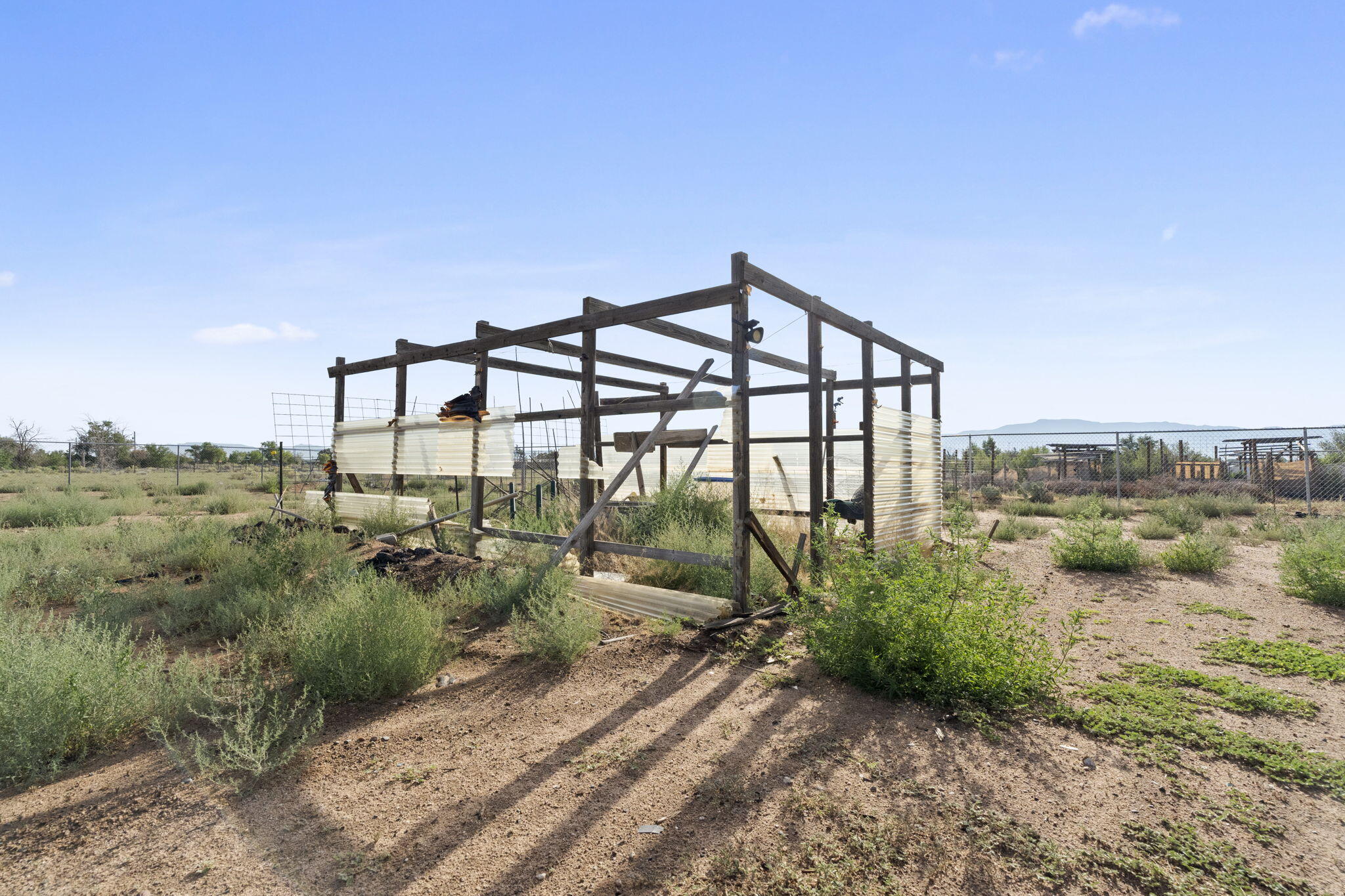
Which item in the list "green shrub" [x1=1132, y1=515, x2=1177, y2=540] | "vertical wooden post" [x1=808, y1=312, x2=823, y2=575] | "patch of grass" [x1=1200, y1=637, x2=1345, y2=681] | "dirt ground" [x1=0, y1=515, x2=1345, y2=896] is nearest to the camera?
"dirt ground" [x1=0, y1=515, x2=1345, y2=896]

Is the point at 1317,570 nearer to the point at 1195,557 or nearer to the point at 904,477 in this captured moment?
the point at 1195,557

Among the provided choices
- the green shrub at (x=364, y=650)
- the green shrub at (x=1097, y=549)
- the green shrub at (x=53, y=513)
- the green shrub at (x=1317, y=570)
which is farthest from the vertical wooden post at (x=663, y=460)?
the green shrub at (x=53, y=513)

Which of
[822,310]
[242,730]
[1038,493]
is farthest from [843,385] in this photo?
[1038,493]

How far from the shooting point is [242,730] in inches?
124

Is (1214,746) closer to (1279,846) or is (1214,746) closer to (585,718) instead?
(1279,846)

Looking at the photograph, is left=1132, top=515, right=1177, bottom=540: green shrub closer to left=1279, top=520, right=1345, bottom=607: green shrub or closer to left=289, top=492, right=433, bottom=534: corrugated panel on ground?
left=1279, top=520, right=1345, bottom=607: green shrub

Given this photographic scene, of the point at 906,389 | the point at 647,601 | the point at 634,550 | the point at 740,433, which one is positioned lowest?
the point at 647,601

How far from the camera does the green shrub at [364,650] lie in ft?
13.0

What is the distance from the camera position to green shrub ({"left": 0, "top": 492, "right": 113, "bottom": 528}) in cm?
1255

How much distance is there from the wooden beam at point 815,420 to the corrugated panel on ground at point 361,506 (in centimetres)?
537

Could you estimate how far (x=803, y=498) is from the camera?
10367 millimetres

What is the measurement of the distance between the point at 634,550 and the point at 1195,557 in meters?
7.05

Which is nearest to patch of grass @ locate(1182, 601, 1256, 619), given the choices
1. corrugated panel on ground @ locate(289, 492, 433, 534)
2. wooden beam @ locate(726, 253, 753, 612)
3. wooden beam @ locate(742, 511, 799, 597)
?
wooden beam @ locate(742, 511, 799, 597)

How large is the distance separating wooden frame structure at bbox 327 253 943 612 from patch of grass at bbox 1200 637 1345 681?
9.42ft
